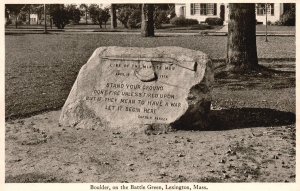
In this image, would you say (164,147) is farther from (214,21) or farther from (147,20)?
(214,21)

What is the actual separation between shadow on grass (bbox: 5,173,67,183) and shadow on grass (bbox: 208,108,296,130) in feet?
7.41

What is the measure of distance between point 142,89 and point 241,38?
4.17m

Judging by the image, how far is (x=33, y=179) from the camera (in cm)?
484

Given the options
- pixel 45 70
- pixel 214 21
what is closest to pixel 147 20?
pixel 45 70

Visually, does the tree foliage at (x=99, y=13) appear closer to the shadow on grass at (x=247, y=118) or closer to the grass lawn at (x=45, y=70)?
the grass lawn at (x=45, y=70)

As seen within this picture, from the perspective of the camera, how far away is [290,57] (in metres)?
13.8

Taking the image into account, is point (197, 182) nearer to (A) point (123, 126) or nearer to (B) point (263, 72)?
(A) point (123, 126)

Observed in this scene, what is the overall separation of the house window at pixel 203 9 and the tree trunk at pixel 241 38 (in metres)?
28.1

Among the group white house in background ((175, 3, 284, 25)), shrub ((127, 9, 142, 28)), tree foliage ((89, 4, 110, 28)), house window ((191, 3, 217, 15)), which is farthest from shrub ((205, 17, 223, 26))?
tree foliage ((89, 4, 110, 28))
